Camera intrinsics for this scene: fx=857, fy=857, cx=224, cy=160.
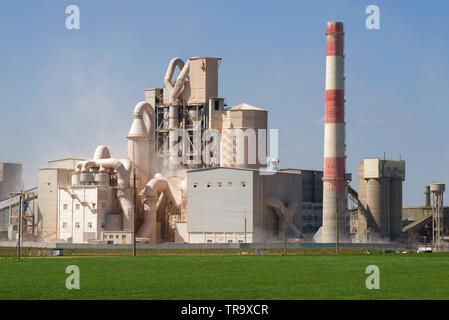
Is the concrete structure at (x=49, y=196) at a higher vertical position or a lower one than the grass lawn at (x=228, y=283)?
higher

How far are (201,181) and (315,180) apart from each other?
78.7 ft

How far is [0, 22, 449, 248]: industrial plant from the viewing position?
273 ft

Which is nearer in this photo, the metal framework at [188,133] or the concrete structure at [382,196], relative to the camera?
the metal framework at [188,133]

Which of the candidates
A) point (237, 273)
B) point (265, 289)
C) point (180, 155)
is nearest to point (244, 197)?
point (180, 155)

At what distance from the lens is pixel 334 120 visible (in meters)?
81.6

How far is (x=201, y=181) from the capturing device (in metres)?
85.0

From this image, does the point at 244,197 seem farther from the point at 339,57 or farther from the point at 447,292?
the point at 447,292

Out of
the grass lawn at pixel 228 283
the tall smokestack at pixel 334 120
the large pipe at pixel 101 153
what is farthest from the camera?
the large pipe at pixel 101 153

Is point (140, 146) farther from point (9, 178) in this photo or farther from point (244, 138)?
point (9, 178)

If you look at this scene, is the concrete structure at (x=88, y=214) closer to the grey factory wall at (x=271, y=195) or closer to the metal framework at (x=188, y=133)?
the metal framework at (x=188, y=133)

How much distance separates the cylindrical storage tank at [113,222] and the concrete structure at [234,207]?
7.80 metres

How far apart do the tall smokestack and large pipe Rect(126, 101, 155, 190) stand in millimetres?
19779

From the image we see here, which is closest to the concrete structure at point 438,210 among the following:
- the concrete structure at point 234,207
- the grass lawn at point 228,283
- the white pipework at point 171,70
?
the concrete structure at point 234,207

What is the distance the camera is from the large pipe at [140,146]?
9088 cm
